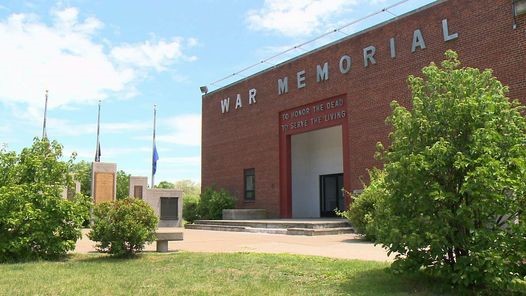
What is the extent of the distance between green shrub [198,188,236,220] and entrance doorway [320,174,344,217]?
4.91 meters

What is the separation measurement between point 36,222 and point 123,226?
1765 millimetres

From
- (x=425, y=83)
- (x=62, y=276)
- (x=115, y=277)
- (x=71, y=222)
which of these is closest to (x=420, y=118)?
(x=425, y=83)

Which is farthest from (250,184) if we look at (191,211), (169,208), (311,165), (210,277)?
(210,277)

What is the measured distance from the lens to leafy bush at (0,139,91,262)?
1021 cm

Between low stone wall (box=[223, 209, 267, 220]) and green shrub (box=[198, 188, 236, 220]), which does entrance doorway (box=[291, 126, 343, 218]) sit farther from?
green shrub (box=[198, 188, 236, 220])

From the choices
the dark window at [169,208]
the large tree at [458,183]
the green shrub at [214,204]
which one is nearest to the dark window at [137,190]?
the dark window at [169,208]

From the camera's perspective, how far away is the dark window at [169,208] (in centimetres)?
2606

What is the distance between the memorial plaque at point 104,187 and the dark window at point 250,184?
7283 millimetres

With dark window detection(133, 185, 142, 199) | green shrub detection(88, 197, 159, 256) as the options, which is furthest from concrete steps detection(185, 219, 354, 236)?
green shrub detection(88, 197, 159, 256)

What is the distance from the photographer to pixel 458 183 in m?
6.80

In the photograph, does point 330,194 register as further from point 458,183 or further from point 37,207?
point 458,183

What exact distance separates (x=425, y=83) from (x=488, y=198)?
197 cm

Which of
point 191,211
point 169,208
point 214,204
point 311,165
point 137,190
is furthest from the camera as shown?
point 191,211

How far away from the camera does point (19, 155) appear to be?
36.2ft
